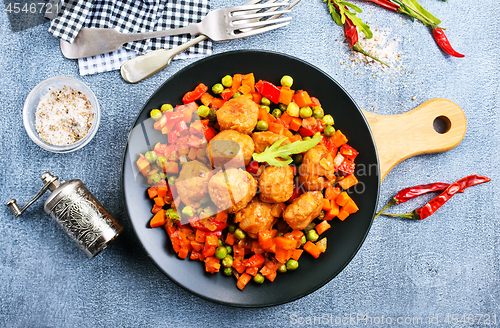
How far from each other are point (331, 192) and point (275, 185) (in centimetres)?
82

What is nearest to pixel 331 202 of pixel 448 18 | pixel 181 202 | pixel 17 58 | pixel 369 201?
pixel 369 201

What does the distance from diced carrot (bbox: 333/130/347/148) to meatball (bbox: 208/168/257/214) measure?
1244 millimetres

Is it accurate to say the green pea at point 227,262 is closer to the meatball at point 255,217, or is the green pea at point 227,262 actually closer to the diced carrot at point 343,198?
the meatball at point 255,217

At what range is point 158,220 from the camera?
3.58m

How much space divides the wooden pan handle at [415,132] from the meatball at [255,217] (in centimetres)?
167

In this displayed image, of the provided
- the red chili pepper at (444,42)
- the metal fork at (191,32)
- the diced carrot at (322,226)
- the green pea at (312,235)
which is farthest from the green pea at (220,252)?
the red chili pepper at (444,42)

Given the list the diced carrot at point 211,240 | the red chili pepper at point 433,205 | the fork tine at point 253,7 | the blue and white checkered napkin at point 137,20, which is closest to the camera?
the diced carrot at point 211,240

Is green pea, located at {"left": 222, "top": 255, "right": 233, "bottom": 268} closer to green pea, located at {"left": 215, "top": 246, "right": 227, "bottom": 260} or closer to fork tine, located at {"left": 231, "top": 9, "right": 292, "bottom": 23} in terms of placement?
green pea, located at {"left": 215, "top": 246, "right": 227, "bottom": 260}

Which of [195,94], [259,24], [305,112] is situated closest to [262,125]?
[305,112]

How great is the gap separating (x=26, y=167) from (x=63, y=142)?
2.01 feet

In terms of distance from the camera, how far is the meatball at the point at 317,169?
3.37 meters

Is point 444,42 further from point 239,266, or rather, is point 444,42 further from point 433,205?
point 239,266

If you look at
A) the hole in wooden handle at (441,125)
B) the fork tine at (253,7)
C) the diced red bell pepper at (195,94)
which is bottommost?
the hole in wooden handle at (441,125)

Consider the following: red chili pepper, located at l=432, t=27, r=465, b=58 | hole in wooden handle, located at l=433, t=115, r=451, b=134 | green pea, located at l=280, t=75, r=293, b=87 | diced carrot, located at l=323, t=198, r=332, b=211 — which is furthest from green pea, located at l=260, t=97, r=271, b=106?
red chili pepper, located at l=432, t=27, r=465, b=58
